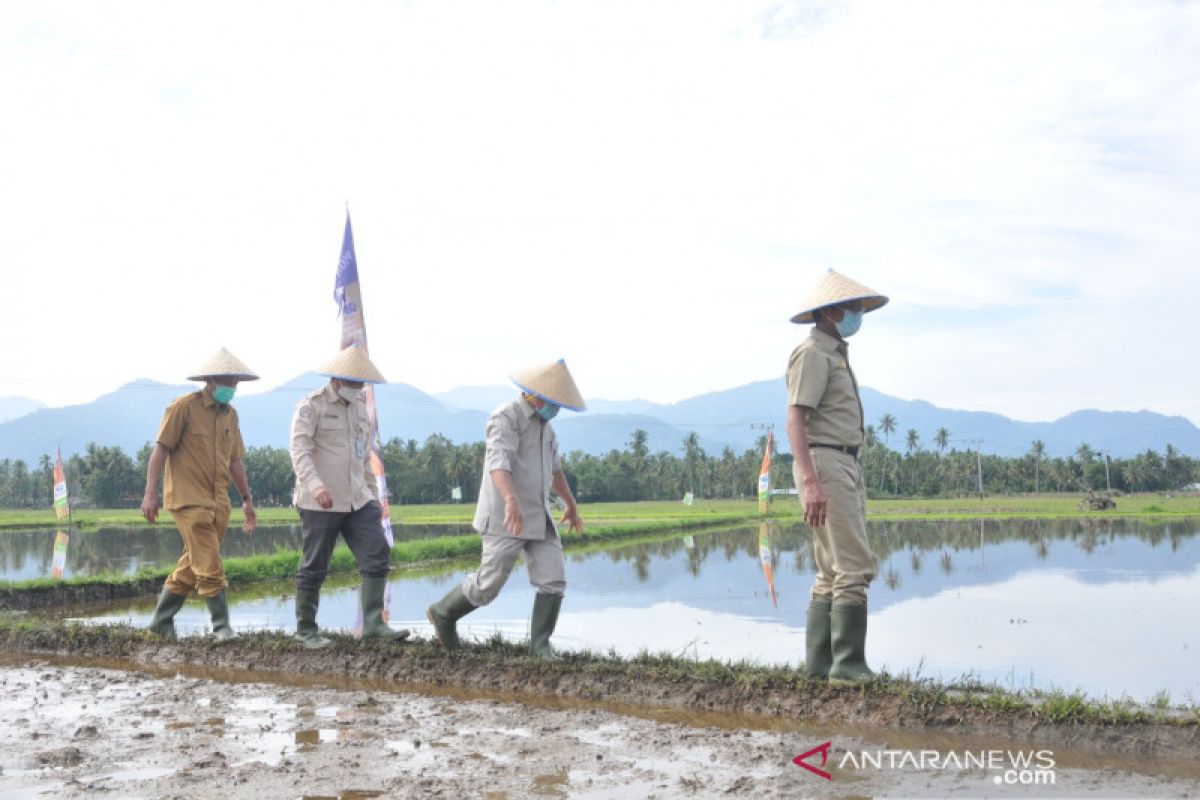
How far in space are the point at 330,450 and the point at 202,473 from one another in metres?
0.95

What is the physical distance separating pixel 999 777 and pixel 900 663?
8.80 ft

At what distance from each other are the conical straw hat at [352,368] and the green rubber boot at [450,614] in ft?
4.61

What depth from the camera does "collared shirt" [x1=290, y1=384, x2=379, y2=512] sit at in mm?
6270

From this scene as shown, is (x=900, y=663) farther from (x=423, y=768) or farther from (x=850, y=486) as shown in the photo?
(x=423, y=768)

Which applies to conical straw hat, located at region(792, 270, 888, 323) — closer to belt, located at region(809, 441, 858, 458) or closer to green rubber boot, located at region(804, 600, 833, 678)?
belt, located at region(809, 441, 858, 458)

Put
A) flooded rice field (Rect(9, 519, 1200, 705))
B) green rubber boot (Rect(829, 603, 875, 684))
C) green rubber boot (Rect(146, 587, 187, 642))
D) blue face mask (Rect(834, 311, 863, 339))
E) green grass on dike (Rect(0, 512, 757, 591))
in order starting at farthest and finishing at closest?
green grass on dike (Rect(0, 512, 757, 591)), green rubber boot (Rect(146, 587, 187, 642)), flooded rice field (Rect(9, 519, 1200, 705)), blue face mask (Rect(834, 311, 863, 339)), green rubber boot (Rect(829, 603, 875, 684))

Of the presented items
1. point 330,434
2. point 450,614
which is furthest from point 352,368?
point 450,614

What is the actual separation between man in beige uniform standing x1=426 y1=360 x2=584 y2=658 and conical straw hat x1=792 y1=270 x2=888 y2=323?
1.29m

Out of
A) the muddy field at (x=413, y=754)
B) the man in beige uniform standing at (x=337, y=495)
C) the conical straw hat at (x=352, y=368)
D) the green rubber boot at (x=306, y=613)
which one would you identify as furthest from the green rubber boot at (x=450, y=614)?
the conical straw hat at (x=352, y=368)

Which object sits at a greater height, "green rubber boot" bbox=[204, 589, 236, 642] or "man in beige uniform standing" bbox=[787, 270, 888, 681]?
"man in beige uniform standing" bbox=[787, 270, 888, 681]

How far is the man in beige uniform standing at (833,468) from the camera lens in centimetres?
484

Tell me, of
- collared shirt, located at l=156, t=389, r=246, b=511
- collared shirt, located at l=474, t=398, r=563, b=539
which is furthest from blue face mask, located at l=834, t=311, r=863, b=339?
collared shirt, located at l=156, t=389, r=246, b=511

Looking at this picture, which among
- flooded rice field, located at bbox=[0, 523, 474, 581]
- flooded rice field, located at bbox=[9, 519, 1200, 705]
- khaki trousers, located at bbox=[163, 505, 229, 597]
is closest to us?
flooded rice field, located at bbox=[9, 519, 1200, 705]

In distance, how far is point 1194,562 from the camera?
14.7 metres
